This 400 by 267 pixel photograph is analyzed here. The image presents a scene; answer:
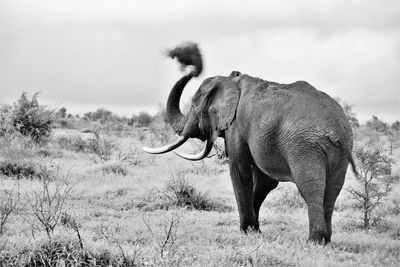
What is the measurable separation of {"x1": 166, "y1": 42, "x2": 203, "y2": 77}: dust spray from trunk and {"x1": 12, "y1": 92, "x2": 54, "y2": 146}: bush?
1383 centimetres

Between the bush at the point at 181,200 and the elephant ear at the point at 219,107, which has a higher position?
the elephant ear at the point at 219,107

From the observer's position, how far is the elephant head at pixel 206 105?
8938mm

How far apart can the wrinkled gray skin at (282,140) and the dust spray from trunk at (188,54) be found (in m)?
0.62

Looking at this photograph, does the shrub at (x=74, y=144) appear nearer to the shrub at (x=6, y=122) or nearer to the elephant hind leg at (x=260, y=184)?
the shrub at (x=6, y=122)

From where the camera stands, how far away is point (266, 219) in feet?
34.1

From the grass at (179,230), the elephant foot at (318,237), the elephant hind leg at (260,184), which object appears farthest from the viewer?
the elephant hind leg at (260,184)

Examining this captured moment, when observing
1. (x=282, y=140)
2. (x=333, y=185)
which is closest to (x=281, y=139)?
(x=282, y=140)

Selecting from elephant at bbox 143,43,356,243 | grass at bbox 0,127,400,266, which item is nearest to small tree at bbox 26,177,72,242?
grass at bbox 0,127,400,266

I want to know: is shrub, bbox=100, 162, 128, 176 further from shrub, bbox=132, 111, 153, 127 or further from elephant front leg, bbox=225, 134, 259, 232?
shrub, bbox=132, 111, 153, 127

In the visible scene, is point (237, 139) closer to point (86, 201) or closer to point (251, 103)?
point (251, 103)

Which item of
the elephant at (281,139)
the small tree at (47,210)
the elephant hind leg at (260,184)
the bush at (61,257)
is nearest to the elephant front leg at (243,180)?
the elephant at (281,139)

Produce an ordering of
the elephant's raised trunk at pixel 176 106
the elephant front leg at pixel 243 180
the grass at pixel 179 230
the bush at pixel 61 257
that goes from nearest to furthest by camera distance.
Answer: the bush at pixel 61 257 < the grass at pixel 179 230 < the elephant front leg at pixel 243 180 < the elephant's raised trunk at pixel 176 106

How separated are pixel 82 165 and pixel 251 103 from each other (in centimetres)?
1016

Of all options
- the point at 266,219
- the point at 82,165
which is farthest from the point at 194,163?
the point at 266,219
